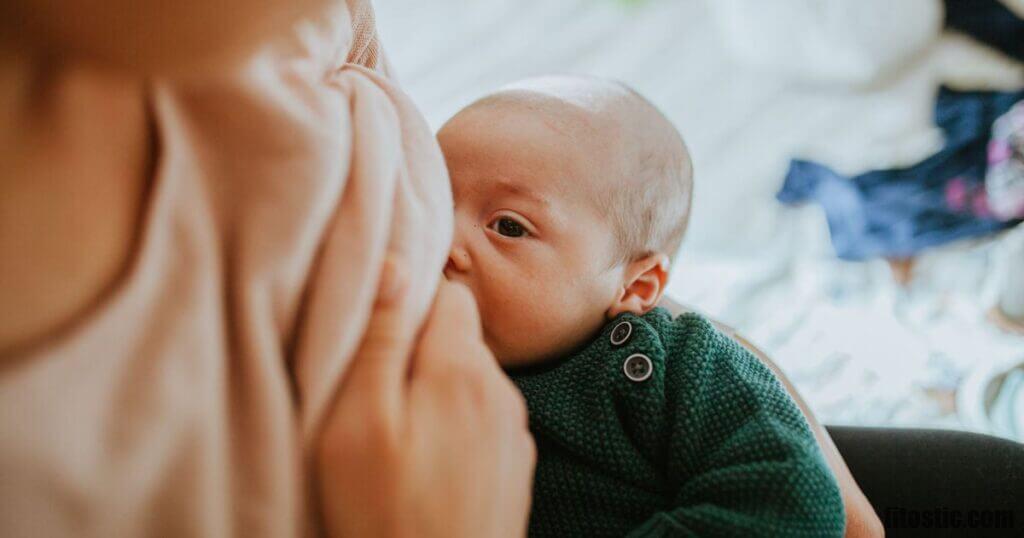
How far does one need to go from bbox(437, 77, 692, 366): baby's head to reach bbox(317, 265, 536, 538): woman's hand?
28 cm

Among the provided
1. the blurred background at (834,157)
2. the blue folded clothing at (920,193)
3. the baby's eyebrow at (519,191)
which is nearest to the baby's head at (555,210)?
the baby's eyebrow at (519,191)

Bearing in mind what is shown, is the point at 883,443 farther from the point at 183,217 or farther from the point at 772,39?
the point at 772,39

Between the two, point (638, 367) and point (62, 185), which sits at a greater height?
point (62, 185)

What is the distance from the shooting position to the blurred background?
1348 millimetres

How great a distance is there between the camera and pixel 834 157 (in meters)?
1.91

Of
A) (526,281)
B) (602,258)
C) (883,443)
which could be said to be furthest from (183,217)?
(883,443)

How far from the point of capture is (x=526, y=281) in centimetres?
71

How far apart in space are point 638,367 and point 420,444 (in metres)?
0.33

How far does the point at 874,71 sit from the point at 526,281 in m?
1.72

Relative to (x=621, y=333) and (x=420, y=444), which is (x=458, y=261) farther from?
(x=420, y=444)

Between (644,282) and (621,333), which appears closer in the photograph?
(621,333)

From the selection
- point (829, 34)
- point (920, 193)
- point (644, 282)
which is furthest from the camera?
point (829, 34)

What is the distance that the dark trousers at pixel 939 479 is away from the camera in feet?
2.53

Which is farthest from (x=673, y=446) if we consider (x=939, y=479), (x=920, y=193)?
(x=920, y=193)
